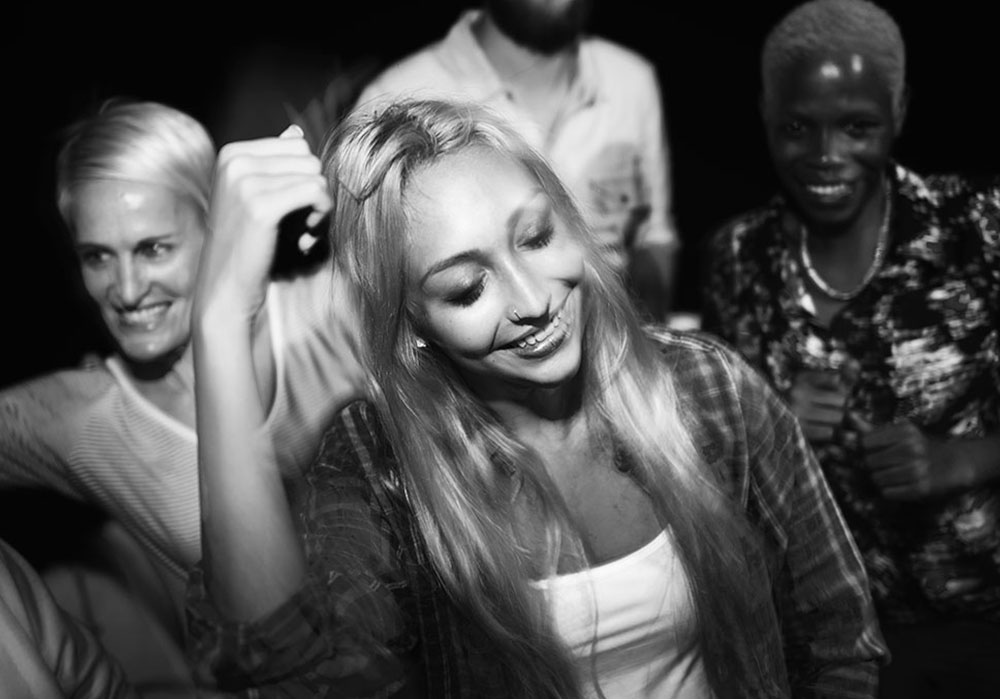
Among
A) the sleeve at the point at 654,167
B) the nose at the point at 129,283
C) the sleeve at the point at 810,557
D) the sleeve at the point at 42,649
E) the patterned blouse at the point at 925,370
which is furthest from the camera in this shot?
the sleeve at the point at 654,167

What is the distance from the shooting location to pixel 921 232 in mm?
1723

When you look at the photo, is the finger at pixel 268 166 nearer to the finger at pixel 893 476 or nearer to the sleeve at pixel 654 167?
the finger at pixel 893 476

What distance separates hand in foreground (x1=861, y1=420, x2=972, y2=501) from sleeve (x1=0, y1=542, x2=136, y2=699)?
3.90 feet

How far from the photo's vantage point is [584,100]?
233cm

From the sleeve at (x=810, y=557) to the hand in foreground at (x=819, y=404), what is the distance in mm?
395

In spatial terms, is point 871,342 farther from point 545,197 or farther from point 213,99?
point 213,99

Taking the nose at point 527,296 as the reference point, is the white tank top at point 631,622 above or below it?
below

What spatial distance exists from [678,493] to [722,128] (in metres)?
1.49

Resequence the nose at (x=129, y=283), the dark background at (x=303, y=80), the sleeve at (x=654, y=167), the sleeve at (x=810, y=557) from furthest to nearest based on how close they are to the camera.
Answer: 1. the sleeve at (x=654, y=167)
2. the dark background at (x=303, y=80)
3. the nose at (x=129, y=283)
4. the sleeve at (x=810, y=557)

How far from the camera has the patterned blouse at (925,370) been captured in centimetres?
167

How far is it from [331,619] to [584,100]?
1545 millimetres

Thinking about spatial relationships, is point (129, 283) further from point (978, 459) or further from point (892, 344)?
point (978, 459)

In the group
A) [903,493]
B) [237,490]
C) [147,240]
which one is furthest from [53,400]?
[903,493]

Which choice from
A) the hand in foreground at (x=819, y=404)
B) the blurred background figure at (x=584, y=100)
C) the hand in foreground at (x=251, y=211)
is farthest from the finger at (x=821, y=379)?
the hand in foreground at (x=251, y=211)
